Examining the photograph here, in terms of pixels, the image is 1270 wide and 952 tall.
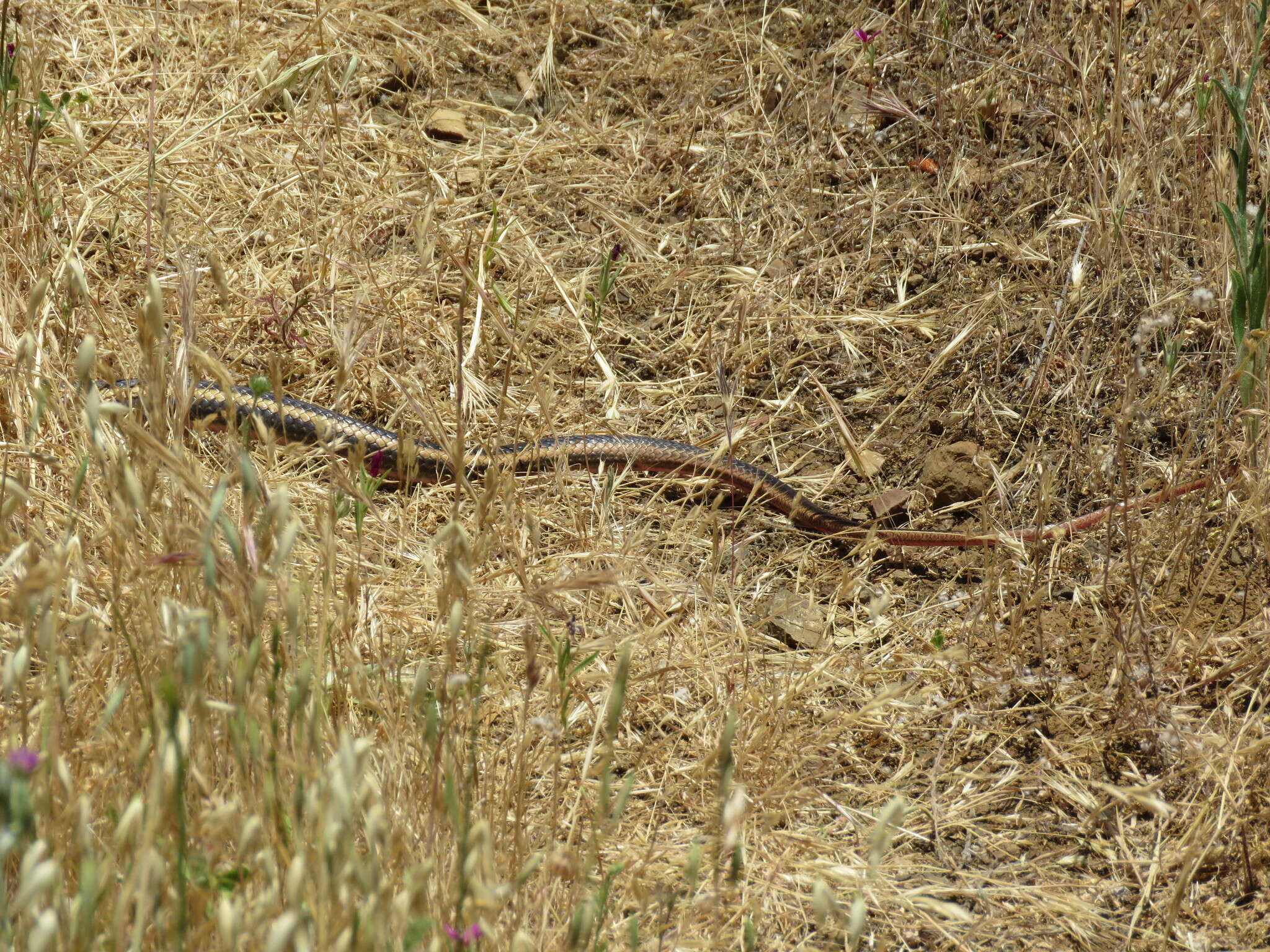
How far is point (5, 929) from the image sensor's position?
1.31 meters

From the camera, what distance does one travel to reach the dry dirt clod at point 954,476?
148 inches

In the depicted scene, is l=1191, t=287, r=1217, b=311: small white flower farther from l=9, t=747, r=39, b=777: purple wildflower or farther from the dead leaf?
the dead leaf

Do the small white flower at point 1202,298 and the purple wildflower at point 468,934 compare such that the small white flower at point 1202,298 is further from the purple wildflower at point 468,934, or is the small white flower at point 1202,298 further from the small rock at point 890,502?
the purple wildflower at point 468,934

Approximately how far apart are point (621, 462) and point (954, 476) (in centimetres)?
110

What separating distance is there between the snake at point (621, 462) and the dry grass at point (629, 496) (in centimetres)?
8

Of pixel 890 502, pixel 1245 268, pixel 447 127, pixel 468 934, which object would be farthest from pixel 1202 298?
pixel 447 127

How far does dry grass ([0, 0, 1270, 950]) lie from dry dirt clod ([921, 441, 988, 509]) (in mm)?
54

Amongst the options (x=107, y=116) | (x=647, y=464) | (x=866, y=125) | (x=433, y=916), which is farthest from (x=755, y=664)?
(x=107, y=116)

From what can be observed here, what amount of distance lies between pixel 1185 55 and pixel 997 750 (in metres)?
2.95

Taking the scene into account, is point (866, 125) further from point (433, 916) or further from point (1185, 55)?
point (433, 916)

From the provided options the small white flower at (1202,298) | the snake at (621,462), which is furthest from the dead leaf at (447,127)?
the small white flower at (1202,298)

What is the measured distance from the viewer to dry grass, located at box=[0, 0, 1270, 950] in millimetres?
1744

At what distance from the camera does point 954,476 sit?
3770mm

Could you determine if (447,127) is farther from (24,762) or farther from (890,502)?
(24,762)
